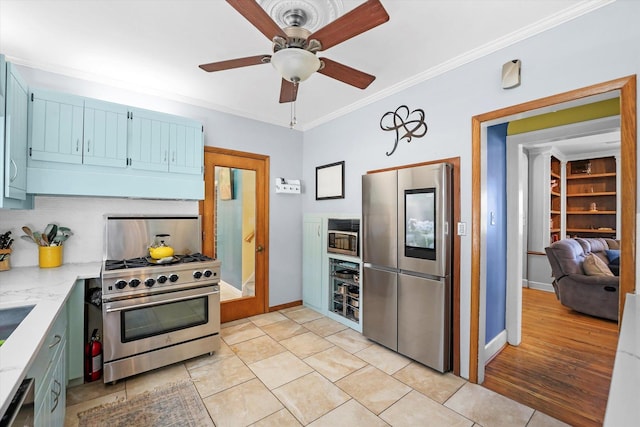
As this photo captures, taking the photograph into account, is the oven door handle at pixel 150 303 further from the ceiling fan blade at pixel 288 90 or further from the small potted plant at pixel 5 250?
the ceiling fan blade at pixel 288 90

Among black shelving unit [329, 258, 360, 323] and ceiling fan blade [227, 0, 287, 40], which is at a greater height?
ceiling fan blade [227, 0, 287, 40]

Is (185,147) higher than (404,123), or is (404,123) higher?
(404,123)

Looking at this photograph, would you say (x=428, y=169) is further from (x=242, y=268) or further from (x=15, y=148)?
(x=15, y=148)

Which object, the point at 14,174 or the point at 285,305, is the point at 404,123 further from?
the point at 14,174

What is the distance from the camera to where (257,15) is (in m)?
1.39

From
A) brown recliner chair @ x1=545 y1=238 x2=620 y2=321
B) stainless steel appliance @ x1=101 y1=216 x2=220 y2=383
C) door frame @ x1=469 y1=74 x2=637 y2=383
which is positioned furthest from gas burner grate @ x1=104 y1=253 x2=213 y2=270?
brown recliner chair @ x1=545 y1=238 x2=620 y2=321

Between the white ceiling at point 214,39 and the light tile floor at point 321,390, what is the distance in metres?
2.48

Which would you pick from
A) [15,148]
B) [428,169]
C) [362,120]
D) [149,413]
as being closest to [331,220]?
[362,120]

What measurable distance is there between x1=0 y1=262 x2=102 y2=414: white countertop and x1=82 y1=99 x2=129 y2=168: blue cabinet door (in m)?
0.92

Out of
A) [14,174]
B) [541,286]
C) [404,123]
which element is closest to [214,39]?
[14,174]

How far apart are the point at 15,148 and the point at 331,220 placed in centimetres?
284

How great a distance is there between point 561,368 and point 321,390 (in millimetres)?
2134

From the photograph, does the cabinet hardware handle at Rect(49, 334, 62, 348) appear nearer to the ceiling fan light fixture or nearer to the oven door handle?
the oven door handle

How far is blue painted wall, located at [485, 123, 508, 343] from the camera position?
2.70 meters
